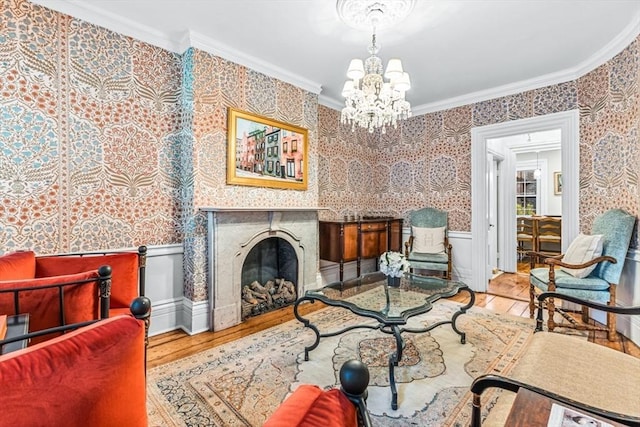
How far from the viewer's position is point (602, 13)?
8.33ft

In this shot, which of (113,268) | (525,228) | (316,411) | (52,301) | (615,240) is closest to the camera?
Result: (316,411)

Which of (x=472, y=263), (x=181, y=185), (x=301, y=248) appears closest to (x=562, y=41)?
(x=472, y=263)

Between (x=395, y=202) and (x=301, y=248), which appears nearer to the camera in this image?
(x=301, y=248)

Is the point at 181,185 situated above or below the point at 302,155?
below

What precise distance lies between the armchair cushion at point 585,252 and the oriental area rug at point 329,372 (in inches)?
26.2

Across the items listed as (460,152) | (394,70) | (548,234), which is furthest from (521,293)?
(394,70)

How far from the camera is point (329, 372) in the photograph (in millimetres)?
2178

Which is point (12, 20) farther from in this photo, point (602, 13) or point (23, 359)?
point (602, 13)

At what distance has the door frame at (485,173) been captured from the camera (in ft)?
11.7

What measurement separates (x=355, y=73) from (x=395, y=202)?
3.01 meters

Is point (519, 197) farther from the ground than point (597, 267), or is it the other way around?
point (519, 197)

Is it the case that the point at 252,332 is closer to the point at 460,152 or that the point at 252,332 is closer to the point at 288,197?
the point at 288,197

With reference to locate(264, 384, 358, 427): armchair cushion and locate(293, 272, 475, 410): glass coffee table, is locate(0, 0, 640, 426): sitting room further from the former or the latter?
locate(264, 384, 358, 427): armchair cushion

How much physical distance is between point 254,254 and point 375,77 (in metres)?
2.32
